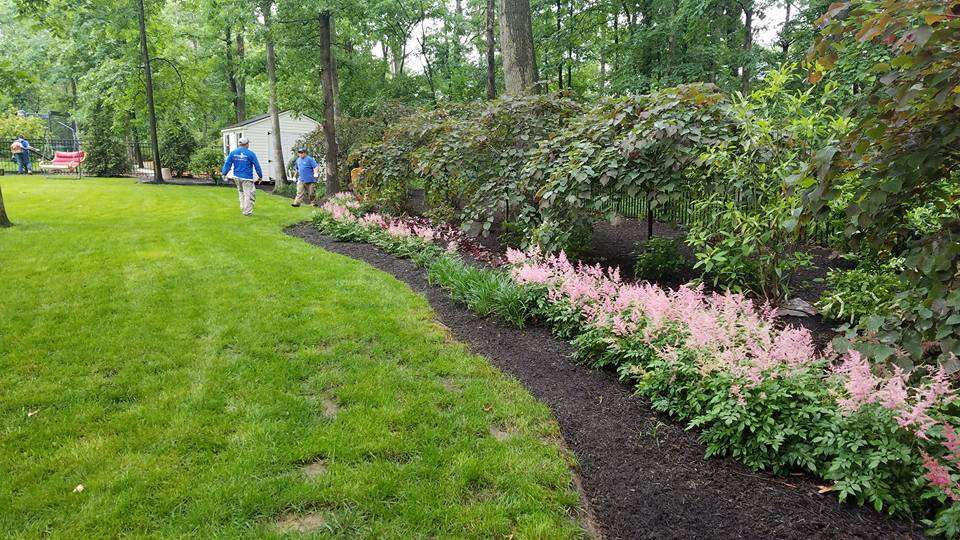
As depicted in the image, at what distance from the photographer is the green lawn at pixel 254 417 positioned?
229cm

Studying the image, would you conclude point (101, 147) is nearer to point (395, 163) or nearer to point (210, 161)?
point (210, 161)

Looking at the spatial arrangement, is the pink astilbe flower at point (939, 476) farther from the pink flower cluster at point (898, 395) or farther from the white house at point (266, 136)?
the white house at point (266, 136)

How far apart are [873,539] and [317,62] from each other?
1812cm

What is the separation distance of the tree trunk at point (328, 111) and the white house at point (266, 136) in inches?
294

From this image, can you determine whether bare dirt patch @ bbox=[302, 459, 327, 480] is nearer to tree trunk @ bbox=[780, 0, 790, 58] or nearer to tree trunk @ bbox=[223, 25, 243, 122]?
tree trunk @ bbox=[780, 0, 790, 58]

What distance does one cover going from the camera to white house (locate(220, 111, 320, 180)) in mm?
20686

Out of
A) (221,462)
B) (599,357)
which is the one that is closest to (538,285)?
(599,357)

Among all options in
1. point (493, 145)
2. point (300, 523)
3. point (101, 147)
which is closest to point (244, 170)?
point (493, 145)

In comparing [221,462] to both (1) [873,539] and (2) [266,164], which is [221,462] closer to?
(1) [873,539]

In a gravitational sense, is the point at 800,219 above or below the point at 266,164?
below

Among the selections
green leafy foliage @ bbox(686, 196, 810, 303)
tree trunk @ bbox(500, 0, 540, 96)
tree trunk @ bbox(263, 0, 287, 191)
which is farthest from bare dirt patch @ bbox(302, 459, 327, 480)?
tree trunk @ bbox(263, 0, 287, 191)

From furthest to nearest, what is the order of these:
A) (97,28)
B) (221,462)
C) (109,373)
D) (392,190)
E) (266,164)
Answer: (266,164) < (97,28) < (392,190) < (109,373) < (221,462)

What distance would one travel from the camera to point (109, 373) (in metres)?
3.61

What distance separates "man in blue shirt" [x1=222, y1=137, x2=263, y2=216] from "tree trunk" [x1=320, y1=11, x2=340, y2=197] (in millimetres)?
2514
